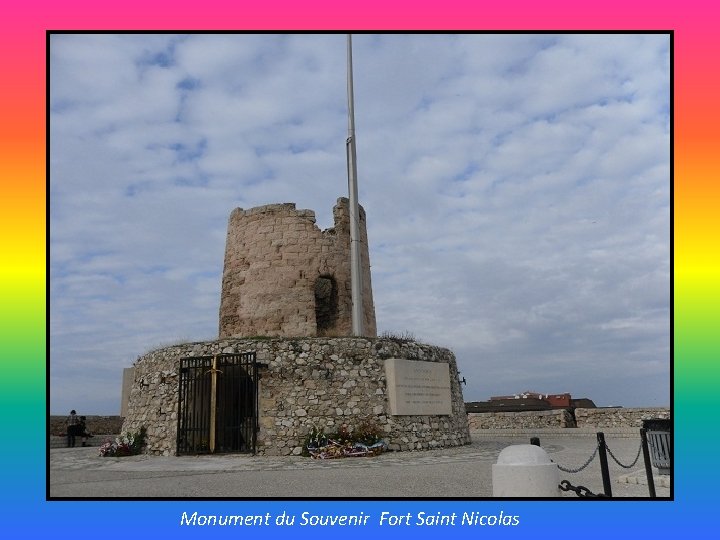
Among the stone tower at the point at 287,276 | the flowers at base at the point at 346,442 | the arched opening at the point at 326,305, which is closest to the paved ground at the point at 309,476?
the flowers at base at the point at 346,442

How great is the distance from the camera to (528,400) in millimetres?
25625

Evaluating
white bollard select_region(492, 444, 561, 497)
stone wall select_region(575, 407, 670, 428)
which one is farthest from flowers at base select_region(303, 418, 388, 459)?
stone wall select_region(575, 407, 670, 428)

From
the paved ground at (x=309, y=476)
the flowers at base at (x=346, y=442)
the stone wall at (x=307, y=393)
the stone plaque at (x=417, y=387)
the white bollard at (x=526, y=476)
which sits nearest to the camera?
the white bollard at (x=526, y=476)

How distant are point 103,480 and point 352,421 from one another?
6.00 meters

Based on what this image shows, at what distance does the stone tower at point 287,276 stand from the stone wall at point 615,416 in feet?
29.8

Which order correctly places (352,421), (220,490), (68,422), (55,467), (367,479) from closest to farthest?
(220,490), (367,479), (55,467), (352,421), (68,422)

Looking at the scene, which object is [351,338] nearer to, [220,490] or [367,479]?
[367,479]

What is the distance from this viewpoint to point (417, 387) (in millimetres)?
15633

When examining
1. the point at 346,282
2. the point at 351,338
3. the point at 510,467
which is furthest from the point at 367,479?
the point at 346,282

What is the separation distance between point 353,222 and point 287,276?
7.96ft

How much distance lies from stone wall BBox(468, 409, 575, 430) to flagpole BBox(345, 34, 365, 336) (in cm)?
951

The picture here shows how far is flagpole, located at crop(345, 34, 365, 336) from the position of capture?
16359 millimetres

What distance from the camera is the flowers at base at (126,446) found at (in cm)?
1527

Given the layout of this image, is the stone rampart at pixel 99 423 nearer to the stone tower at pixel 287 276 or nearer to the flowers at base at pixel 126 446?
the flowers at base at pixel 126 446
